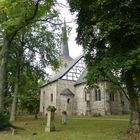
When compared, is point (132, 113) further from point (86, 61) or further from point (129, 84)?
point (86, 61)

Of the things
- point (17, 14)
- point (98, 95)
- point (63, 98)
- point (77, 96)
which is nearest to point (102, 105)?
point (98, 95)

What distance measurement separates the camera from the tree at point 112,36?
1351cm

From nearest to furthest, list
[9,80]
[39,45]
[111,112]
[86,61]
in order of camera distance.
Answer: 1. [86,61]
2. [39,45]
3. [9,80]
4. [111,112]

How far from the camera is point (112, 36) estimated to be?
572 inches

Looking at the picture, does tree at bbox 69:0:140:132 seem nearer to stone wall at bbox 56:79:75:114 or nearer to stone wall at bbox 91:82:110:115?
stone wall at bbox 91:82:110:115

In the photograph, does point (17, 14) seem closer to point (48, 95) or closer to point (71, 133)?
point (71, 133)

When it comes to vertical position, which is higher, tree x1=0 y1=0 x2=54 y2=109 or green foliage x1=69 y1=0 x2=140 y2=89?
tree x1=0 y1=0 x2=54 y2=109

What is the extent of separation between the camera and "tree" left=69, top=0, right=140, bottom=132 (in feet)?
44.3

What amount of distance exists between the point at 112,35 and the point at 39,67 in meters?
17.3

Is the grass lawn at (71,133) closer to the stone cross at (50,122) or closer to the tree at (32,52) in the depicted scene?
the stone cross at (50,122)

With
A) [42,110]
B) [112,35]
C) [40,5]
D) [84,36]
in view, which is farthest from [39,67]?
[42,110]

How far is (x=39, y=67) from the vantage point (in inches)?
1208

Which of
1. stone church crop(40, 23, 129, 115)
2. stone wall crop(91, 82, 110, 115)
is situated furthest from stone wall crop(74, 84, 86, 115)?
stone wall crop(91, 82, 110, 115)

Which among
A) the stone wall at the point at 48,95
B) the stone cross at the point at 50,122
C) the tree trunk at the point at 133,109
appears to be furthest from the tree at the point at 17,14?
the stone wall at the point at 48,95
